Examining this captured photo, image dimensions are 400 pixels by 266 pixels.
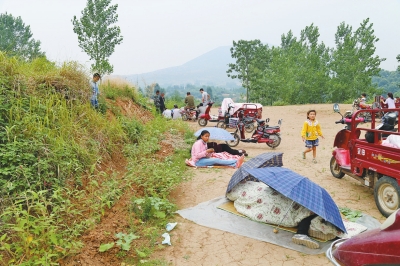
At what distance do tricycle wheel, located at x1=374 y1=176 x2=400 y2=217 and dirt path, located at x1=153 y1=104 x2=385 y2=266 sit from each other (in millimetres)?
160

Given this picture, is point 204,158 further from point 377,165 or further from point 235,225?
point 377,165

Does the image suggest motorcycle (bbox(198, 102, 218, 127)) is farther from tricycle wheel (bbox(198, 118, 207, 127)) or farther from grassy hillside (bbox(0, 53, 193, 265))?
grassy hillside (bbox(0, 53, 193, 265))

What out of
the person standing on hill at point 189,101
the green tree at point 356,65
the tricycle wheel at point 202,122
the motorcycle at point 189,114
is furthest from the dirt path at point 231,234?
the green tree at point 356,65

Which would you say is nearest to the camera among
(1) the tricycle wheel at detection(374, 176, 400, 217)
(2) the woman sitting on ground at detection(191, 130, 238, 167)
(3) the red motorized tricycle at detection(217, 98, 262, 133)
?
(1) the tricycle wheel at detection(374, 176, 400, 217)

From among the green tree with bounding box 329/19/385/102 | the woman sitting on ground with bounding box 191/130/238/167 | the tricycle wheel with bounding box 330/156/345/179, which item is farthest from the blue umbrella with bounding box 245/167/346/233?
the green tree with bounding box 329/19/385/102

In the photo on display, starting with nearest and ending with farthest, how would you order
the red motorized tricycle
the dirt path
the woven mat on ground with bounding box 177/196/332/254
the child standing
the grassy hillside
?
the grassy hillside < the dirt path < the woven mat on ground with bounding box 177/196/332/254 < the child standing < the red motorized tricycle

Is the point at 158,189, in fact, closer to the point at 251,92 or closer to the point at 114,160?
the point at 114,160

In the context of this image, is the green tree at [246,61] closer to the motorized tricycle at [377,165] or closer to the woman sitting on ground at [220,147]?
the woman sitting on ground at [220,147]

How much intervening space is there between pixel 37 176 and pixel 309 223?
3.90 meters

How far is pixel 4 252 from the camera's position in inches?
124

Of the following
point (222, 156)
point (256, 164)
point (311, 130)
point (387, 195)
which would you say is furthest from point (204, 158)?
point (387, 195)

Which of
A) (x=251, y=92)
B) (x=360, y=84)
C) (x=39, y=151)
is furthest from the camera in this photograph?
(x=251, y=92)

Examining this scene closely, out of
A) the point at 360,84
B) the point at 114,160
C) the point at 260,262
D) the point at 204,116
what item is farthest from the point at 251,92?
the point at 260,262

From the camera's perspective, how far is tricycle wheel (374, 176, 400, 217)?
433 cm
